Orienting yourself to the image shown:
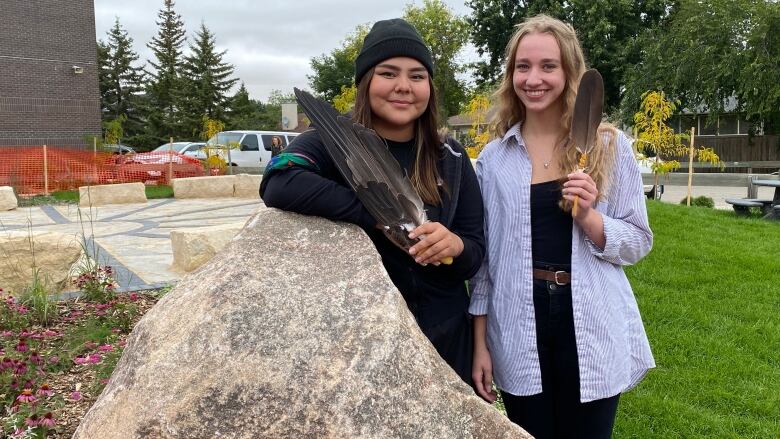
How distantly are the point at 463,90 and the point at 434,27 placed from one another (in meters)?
4.46

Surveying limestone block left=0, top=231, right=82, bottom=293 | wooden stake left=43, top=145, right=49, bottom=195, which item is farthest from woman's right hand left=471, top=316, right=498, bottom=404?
wooden stake left=43, top=145, right=49, bottom=195

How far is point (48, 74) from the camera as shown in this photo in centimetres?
2167

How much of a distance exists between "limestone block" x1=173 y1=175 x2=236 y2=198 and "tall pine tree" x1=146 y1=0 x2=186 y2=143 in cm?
2680

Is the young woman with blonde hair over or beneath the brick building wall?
beneath

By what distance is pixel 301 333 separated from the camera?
5.37 feet

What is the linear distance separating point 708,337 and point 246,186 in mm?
12968

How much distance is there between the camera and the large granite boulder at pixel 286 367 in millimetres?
1523

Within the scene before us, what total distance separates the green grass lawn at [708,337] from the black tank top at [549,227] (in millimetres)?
2033

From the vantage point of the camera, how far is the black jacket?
1.88 metres

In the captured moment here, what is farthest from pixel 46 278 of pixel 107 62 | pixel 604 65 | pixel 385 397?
pixel 107 62

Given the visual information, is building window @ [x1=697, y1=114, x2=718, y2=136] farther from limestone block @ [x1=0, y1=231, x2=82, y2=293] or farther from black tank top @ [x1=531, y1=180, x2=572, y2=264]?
black tank top @ [x1=531, y1=180, x2=572, y2=264]

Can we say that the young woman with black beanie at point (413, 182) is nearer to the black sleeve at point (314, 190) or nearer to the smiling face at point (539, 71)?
the black sleeve at point (314, 190)

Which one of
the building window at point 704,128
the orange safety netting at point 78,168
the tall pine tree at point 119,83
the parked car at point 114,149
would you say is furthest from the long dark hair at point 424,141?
the tall pine tree at point 119,83

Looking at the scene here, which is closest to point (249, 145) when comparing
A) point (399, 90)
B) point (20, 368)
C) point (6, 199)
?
point (6, 199)
